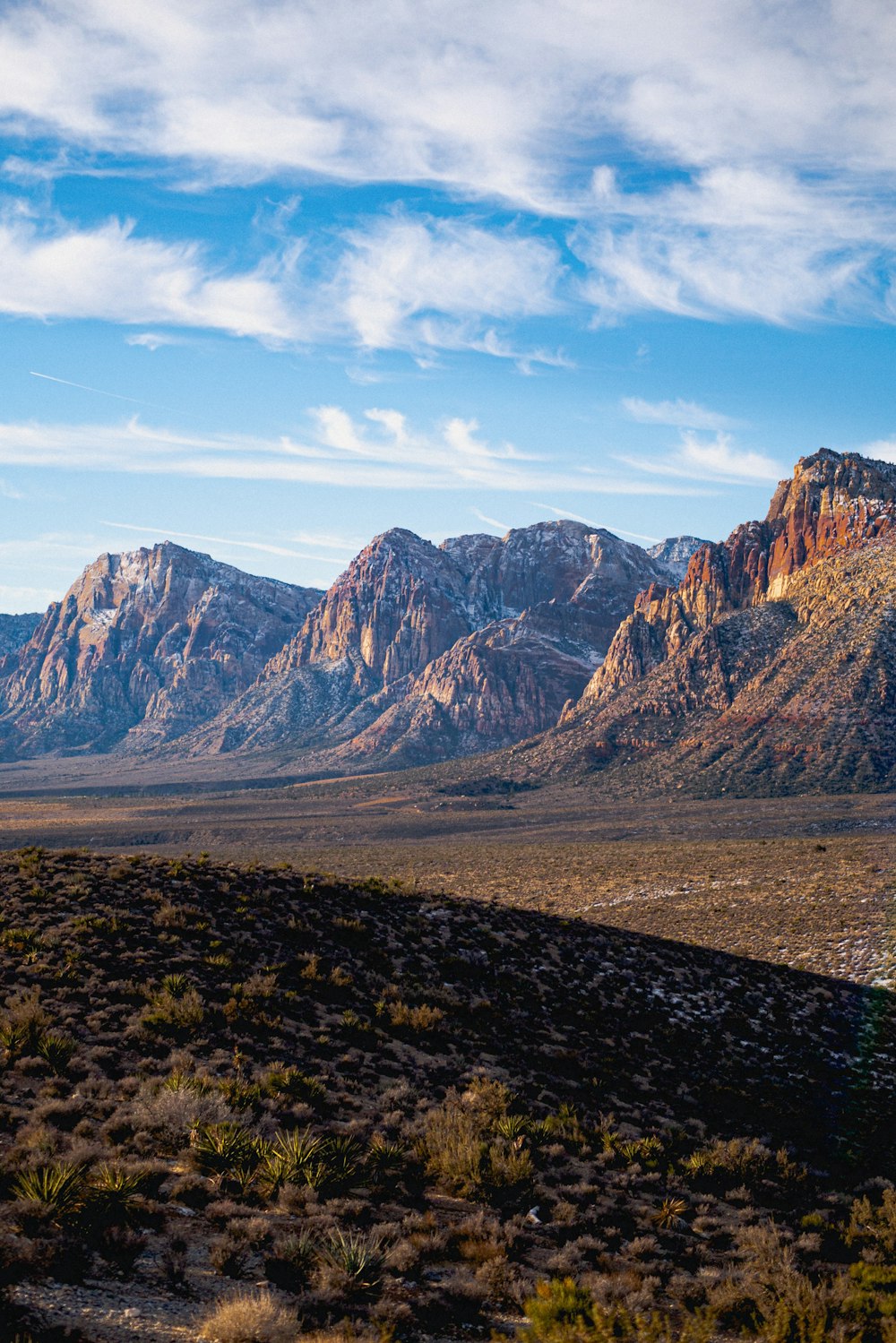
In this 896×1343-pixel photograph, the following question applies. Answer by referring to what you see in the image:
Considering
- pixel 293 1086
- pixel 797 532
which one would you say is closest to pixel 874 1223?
pixel 293 1086

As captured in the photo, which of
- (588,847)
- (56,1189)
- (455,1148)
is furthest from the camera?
(588,847)

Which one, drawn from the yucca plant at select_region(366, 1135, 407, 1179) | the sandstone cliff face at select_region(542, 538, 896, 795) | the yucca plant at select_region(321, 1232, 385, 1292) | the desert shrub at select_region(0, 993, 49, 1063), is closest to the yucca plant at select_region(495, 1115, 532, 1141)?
the yucca plant at select_region(366, 1135, 407, 1179)

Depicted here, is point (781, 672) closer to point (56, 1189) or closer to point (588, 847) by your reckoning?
point (588, 847)

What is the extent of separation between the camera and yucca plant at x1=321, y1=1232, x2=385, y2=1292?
993 centimetres

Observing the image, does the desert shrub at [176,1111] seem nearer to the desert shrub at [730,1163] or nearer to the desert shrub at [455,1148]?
the desert shrub at [455,1148]

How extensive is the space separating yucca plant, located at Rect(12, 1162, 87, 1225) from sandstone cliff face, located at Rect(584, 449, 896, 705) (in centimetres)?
16246

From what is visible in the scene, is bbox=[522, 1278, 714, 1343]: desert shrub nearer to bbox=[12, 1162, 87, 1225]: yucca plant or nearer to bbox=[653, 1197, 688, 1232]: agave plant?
bbox=[653, 1197, 688, 1232]: agave plant

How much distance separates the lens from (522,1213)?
12.5 meters

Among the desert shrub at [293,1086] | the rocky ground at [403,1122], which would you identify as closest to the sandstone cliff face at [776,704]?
the rocky ground at [403,1122]

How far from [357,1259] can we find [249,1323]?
194cm

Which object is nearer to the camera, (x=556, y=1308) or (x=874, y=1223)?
(x=556, y=1308)

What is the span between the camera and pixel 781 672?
465ft

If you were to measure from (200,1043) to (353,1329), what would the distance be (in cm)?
960

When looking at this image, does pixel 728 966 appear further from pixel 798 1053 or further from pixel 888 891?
pixel 888 891
